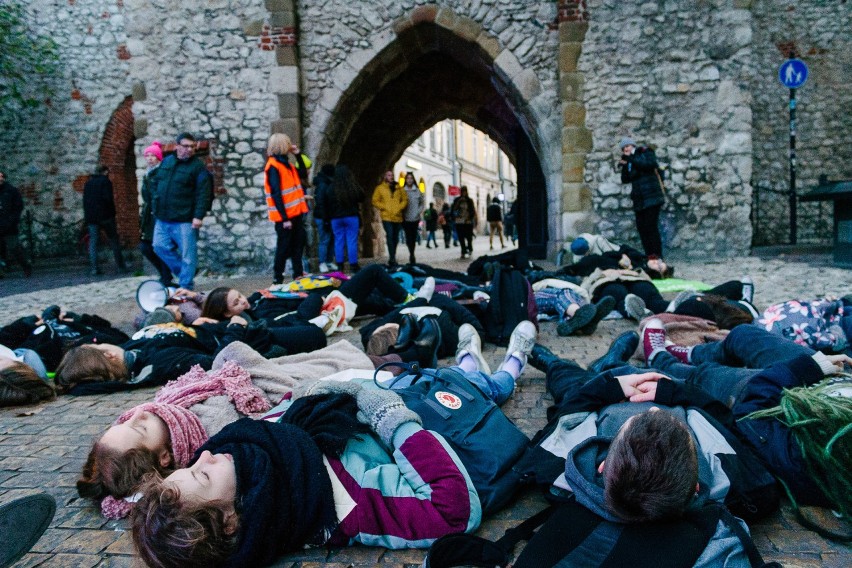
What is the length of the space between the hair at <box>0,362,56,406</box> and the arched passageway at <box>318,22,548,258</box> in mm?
7496

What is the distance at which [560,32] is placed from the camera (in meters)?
9.91

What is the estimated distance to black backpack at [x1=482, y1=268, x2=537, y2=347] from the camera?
4.87m

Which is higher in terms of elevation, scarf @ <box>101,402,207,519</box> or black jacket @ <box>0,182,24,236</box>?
black jacket @ <box>0,182,24,236</box>

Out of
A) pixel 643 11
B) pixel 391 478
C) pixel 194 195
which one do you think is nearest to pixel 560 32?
pixel 643 11

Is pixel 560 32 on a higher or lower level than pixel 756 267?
higher

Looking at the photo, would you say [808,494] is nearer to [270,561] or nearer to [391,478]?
[391,478]

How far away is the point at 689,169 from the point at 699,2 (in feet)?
8.51

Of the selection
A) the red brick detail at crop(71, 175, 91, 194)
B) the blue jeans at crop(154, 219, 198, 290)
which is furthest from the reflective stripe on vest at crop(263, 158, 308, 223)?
the red brick detail at crop(71, 175, 91, 194)

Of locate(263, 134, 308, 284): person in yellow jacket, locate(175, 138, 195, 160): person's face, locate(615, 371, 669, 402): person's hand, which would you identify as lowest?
locate(615, 371, 669, 402): person's hand

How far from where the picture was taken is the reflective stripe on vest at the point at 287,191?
8.08 metres

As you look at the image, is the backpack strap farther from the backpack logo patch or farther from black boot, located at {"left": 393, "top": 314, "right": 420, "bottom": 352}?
black boot, located at {"left": 393, "top": 314, "right": 420, "bottom": 352}

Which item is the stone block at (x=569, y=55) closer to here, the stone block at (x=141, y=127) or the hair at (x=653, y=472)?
the stone block at (x=141, y=127)

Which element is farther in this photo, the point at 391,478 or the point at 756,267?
the point at 756,267

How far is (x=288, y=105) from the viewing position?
10422 mm
